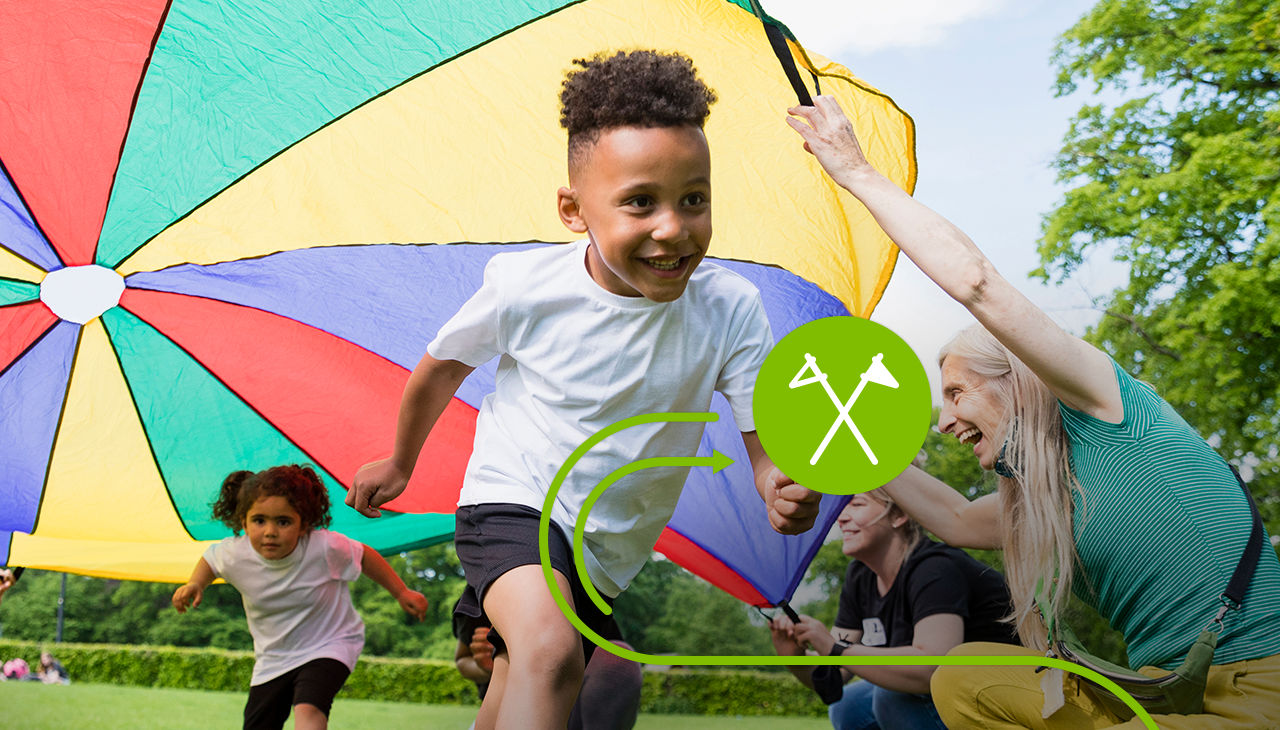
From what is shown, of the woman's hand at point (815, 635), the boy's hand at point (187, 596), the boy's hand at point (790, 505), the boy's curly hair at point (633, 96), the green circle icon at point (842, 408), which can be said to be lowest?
the boy's hand at point (187, 596)

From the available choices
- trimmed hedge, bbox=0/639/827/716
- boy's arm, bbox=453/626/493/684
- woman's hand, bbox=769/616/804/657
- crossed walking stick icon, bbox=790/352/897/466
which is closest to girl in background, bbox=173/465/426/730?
boy's arm, bbox=453/626/493/684

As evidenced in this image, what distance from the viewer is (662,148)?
48.8 inches

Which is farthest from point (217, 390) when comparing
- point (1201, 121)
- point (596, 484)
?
point (1201, 121)

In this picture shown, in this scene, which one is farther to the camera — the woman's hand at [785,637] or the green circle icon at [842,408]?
the woman's hand at [785,637]

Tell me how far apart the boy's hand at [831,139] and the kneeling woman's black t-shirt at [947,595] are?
945 mm

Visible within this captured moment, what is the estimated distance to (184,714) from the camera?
5.21 m

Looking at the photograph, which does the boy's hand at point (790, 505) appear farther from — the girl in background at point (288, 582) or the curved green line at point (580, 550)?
the girl in background at point (288, 582)

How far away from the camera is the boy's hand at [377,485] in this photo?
1560 millimetres

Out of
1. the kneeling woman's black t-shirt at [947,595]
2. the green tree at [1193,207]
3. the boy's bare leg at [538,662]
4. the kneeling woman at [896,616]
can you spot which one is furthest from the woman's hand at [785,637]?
the green tree at [1193,207]

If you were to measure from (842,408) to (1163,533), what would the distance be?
0.44 meters

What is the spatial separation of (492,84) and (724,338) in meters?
0.90

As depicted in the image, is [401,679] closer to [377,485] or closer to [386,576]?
[386,576]

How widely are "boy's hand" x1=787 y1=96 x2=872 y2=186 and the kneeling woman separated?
95 cm

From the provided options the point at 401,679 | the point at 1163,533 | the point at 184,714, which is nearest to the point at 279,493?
the point at 1163,533
